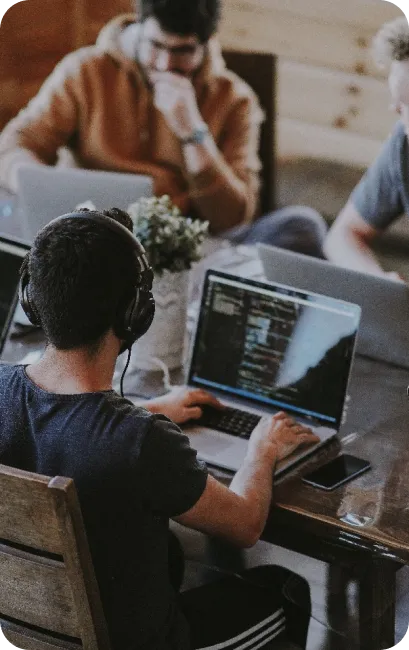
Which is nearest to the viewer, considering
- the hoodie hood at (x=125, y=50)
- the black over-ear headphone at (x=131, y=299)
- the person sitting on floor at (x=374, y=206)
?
the black over-ear headphone at (x=131, y=299)

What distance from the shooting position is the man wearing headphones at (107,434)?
133 cm

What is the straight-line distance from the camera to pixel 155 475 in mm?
1326

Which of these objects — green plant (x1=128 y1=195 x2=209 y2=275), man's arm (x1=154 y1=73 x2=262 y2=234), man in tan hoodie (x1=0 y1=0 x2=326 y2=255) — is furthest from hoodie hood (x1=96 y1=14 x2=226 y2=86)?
green plant (x1=128 y1=195 x2=209 y2=275)

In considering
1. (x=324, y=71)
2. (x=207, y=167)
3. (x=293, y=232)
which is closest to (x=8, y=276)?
(x=207, y=167)

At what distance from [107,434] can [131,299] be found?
0.20m

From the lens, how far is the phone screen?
1668 mm

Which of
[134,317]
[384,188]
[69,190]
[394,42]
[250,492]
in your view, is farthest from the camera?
[384,188]

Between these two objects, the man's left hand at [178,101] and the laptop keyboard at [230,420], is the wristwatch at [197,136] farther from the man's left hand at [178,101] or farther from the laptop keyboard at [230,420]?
the laptop keyboard at [230,420]

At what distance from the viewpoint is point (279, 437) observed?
5.69 feet

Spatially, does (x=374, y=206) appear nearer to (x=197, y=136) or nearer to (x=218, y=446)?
(x=197, y=136)

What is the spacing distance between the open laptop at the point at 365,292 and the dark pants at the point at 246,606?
60 centimetres

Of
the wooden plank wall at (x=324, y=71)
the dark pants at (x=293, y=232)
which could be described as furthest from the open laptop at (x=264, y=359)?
the wooden plank wall at (x=324, y=71)

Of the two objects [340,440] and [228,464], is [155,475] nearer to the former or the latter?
[228,464]

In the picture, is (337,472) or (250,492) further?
(337,472)
